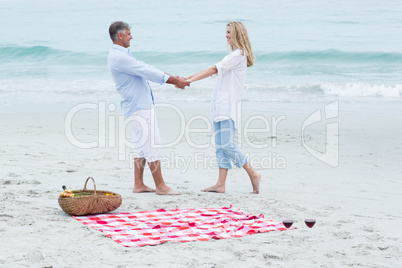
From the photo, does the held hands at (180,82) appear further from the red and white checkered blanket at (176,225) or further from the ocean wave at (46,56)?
the ocean wave at (46,56)

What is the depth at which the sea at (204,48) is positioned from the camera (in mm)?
16641

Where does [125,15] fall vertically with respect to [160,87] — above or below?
above

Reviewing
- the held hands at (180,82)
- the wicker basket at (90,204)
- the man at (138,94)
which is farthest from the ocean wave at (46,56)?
the wicker basket at (90,204)

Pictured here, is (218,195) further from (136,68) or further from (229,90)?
(136,68)

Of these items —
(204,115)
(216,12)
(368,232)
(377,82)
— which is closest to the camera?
(368,232)

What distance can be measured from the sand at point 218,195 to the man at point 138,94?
341mm

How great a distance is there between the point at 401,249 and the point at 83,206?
104 inches

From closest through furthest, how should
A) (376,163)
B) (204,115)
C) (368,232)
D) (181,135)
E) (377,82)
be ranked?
1. (368,232)
2. (376,163)
3. (181,135)
4. (204,115)
5. (377,82)

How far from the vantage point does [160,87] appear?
674 inches

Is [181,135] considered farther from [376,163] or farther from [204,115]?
[376,163]

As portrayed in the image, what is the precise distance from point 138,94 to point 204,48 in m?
21.0

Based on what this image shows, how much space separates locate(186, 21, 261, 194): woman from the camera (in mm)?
6207

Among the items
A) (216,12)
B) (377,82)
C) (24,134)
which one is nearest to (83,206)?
(24,134)

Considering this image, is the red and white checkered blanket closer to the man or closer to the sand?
the sand
